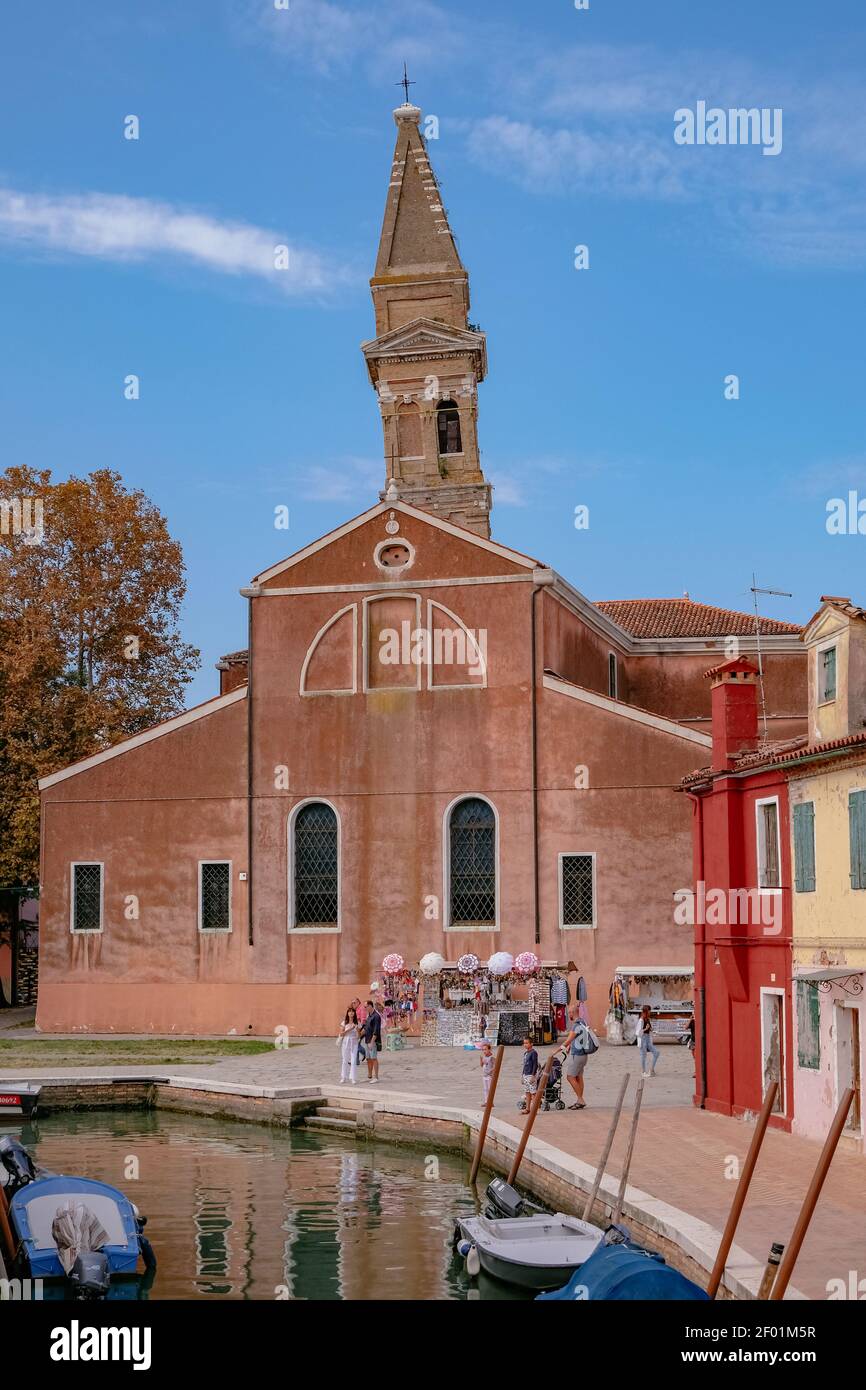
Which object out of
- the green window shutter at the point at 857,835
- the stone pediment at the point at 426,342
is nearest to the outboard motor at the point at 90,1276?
the green window shutter at the point at 857,835

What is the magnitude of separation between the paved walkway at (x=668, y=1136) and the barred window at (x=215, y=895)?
3.67 meters

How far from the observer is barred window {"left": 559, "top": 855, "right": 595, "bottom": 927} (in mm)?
34219

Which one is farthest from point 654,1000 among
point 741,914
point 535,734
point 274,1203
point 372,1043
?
point 274,1203

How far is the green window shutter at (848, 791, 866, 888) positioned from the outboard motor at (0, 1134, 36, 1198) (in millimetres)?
10281

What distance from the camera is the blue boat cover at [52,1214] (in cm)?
1590

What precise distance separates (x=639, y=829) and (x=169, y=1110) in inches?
470

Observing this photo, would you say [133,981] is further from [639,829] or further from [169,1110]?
[639,829]

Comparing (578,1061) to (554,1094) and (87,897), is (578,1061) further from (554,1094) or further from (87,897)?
(87,897)

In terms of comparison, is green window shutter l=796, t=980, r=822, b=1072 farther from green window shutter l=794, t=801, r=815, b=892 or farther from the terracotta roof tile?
the terracotta roof tile

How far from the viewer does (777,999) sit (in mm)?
21531

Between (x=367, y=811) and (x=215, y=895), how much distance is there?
4112 millimetres

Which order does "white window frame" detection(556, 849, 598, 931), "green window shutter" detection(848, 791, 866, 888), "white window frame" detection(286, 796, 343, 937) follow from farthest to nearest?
"white window frame" detection(286, 796, 343, 937)
"white window frame" detection(556, 849, 598, 931)
"green window shutter" detection(848, 791, 866, 888)

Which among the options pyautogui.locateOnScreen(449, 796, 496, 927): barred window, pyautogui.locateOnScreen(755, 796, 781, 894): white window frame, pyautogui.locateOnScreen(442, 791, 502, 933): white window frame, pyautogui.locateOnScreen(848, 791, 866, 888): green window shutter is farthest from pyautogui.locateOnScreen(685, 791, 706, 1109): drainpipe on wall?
pyautogui.locateOnScreen(449, 796, 496, 927): barred window
